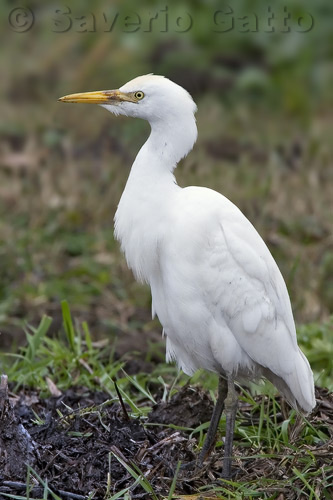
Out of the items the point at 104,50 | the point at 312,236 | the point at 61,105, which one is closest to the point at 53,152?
the point at 61,105

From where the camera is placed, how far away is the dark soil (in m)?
3.71

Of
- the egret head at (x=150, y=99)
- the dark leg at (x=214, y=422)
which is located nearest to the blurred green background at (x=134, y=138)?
the dark leg at (x=214, y=422)

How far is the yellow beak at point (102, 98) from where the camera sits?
4004mm

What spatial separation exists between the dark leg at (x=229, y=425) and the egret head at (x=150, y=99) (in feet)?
4.16

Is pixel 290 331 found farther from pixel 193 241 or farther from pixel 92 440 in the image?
pixel 92 440

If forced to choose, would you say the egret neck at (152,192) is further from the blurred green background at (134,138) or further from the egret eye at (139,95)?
the blurred green background at (134,138)

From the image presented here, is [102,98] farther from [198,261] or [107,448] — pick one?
[107,448]

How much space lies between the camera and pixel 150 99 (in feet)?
13.1

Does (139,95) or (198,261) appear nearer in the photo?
(198,261)

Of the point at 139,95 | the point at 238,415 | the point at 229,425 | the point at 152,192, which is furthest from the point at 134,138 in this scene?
the point at 229,425

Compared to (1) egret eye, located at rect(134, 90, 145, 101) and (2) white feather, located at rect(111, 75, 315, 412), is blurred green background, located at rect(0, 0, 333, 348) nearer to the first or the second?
(2) white feather, located at rect(111, 75, 315, 412)

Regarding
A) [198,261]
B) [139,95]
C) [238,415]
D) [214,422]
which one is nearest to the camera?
[198,261]

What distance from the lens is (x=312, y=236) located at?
25.1 feet

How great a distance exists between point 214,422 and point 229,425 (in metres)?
0.17
